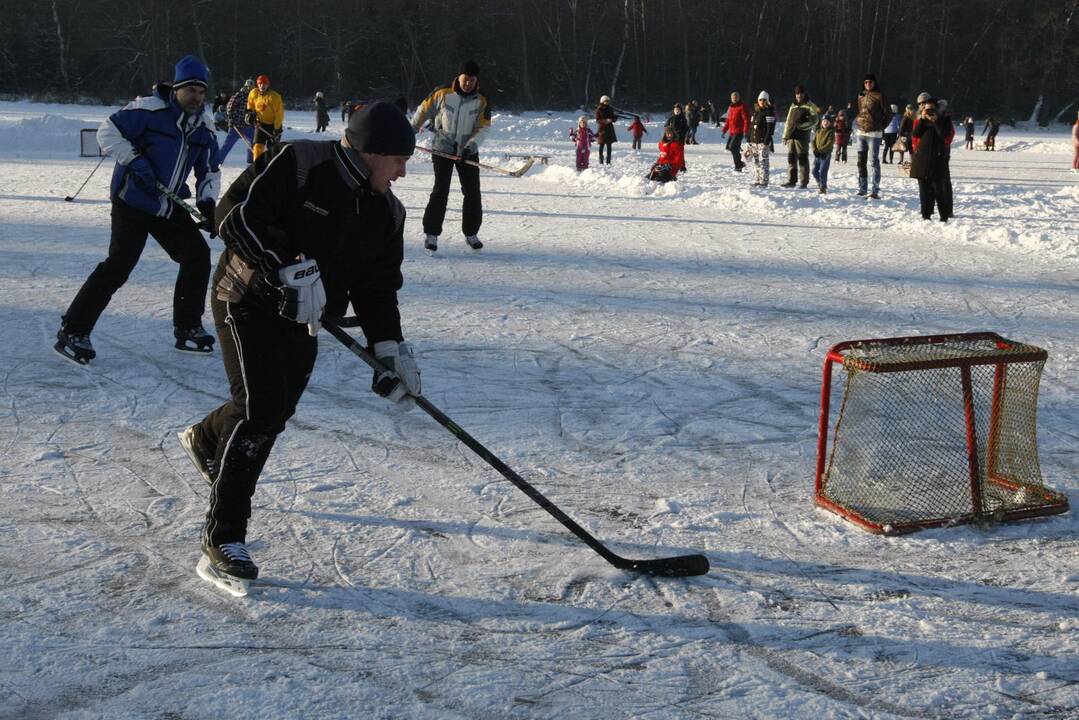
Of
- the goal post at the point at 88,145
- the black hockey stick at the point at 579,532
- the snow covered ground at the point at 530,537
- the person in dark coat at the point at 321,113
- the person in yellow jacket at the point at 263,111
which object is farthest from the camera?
the person in dark coat at the point at 321,113

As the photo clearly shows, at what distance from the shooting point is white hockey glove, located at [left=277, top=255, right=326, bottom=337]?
2.92 metres

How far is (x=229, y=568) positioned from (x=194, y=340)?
121 inches

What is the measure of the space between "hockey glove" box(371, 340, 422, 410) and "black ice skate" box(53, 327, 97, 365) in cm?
291

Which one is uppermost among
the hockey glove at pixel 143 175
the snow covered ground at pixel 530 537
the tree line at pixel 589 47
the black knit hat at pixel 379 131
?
the tree line at pixel 589 47

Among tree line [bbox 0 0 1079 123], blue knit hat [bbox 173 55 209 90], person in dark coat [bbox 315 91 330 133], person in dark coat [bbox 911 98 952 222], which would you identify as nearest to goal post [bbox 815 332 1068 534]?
blue knit hat [bbox 173 55 209 90]

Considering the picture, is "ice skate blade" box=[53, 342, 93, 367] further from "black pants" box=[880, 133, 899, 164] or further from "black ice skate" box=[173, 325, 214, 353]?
"black pants" box=[880, 133, 899, 164]

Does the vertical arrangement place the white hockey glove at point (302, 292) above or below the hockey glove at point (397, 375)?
above

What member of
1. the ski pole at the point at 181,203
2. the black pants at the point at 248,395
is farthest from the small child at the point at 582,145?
the black pants at the point at 248,395

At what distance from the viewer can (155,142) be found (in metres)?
5.45

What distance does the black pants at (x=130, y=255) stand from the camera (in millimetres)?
5535

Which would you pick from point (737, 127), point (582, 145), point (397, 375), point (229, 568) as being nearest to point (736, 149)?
point (737, 127)

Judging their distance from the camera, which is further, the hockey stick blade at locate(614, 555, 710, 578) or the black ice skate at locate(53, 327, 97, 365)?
the black ice skate at locate(53, 327, 97, 365)

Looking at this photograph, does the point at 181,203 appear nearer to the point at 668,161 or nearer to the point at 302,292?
the point at 302,292

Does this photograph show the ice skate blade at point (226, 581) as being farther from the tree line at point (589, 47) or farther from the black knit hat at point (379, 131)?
the tree line at point (589, 47)
